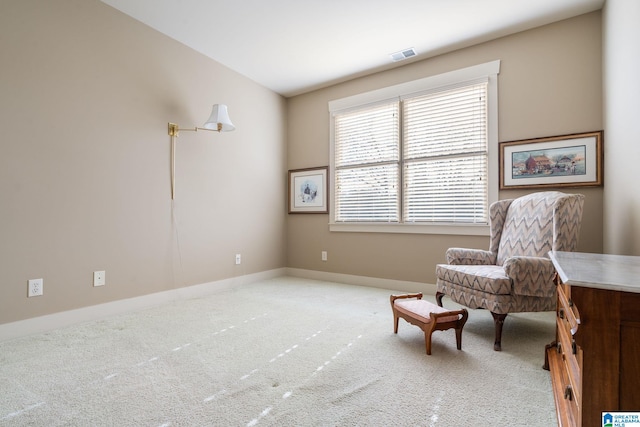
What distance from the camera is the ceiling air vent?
3459 mm

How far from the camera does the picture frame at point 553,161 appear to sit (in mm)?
2764

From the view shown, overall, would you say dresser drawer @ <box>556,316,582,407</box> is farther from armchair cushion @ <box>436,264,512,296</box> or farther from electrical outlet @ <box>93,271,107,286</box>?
electrical outlet @ <box>93,271,107,286</box>

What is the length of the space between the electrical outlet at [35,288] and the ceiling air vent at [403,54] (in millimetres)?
3894

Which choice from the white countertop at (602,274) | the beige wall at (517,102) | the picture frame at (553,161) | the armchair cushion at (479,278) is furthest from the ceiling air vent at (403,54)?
the white countertop at (602,274)

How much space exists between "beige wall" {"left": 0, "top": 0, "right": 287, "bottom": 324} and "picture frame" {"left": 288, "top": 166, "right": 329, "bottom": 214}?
2.83 feet

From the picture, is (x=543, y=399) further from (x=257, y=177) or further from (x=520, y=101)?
(x=257, y=177)

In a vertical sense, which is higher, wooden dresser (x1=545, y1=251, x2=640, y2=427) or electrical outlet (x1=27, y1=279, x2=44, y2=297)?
wooden dresser (x1=545, y1=251, x2=640, y2=427)

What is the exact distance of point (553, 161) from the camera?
2922 mm

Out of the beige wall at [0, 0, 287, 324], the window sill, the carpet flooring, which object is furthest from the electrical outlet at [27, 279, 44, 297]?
the window sill

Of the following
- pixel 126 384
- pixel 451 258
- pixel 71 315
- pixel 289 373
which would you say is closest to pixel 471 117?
pixel 451 258

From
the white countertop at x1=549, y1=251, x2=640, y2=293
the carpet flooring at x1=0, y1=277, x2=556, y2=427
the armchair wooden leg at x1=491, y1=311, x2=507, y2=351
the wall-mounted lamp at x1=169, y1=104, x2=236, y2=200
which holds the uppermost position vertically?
the wall-mounted lamp at x1=169, y1=104, x2=236, y2=200

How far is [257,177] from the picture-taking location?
14.1ft

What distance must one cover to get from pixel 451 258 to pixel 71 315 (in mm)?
3164

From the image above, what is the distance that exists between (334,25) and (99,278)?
10.2 ft
